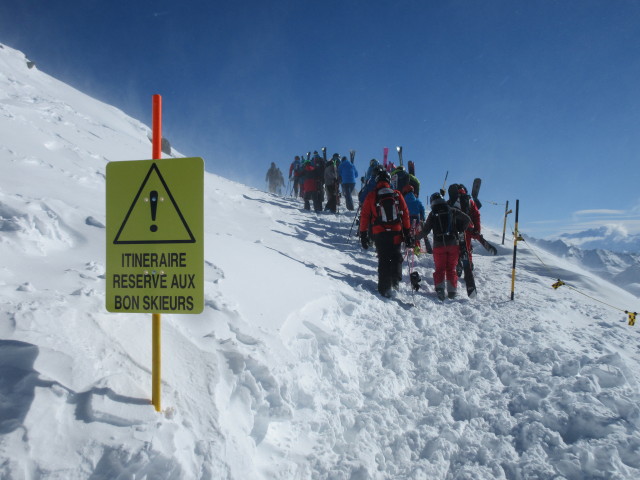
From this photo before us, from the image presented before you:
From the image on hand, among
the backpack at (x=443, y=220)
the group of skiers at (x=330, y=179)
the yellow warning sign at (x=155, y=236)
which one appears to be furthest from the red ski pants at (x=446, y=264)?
the group of skiers at (x=330, y=179)

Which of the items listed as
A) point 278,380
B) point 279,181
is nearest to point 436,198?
point 278,380

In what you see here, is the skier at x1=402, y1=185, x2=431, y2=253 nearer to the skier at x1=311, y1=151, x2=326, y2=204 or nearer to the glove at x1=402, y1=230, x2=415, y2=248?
the glove at x1=402, y1=230, x2=415, y2=248

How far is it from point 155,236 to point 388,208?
510cm

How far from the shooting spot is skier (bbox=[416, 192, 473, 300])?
22.7 ft

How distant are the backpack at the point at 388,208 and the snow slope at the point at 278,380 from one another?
63.3 inches

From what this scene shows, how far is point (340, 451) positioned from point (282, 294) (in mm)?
2334

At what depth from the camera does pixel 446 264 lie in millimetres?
7098

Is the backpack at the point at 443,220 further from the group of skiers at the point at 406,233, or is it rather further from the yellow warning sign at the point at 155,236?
the yellow warning sign at the point at 155,236

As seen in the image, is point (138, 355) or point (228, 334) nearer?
point (138, 355)

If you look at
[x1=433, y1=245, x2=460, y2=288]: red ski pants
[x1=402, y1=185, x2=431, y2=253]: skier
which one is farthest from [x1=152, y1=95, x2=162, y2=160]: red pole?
[x1=402, y1=185, x2=431, y2=253]: skier

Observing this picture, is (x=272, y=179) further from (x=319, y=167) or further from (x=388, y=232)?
(x=388, y=232)

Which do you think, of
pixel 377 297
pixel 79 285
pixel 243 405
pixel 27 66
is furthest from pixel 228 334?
pixel 27 66

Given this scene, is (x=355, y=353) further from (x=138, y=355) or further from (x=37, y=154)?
(x=37, y=154)

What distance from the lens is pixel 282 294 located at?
4852 millimetres
